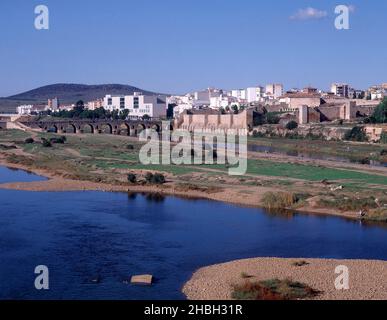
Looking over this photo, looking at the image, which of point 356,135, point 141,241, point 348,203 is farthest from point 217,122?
point 141,241

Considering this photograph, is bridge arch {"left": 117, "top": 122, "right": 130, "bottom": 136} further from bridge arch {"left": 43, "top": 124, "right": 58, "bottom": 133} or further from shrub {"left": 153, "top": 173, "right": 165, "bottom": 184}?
shrub {"left": 153, "top": 173, "right": 165, "bottom": 184}

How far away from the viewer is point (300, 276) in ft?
33.1

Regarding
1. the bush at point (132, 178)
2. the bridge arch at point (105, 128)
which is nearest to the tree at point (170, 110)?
the bridge arch at point (105, 128)

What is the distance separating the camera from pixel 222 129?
45.4 meters

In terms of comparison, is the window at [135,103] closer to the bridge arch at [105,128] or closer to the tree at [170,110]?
the tree at [170,110]

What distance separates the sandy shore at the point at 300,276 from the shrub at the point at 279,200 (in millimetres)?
5194

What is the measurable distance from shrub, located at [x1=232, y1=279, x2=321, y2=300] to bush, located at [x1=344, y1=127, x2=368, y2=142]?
25.7m

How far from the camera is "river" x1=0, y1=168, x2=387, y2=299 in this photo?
9820 mm

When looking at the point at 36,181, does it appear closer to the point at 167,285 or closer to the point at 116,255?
the point at 116,255

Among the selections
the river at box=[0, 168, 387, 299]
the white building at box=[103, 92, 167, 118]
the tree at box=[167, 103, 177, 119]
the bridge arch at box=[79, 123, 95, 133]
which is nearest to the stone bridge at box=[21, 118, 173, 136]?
the bridge arch at box=[79, 123, 95, 133]

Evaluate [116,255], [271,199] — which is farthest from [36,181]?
[116,255]

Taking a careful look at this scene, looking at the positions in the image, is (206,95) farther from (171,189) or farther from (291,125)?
(171,189)
